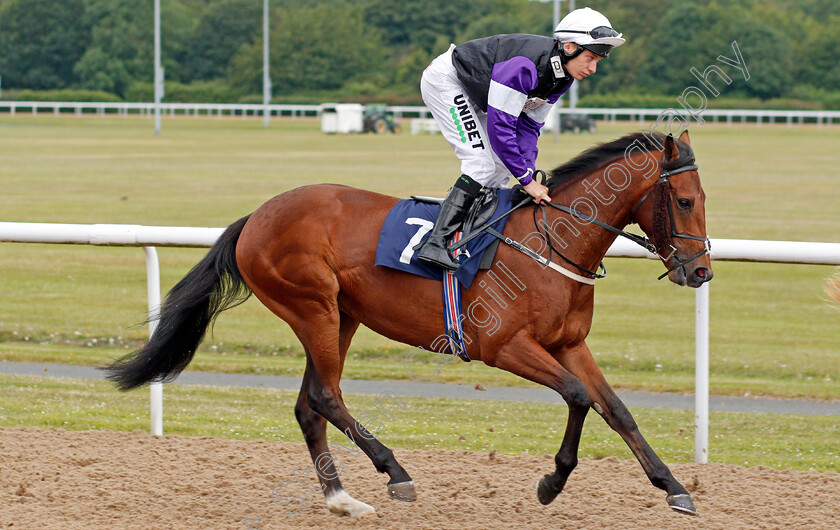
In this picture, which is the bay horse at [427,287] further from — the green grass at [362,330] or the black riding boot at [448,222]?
the green grass at [362,330]

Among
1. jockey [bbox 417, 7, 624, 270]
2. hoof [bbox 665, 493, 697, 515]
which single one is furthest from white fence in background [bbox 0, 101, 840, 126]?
hoof [bbox 665, 493, 697, 515]

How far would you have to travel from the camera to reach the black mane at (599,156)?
3908mm

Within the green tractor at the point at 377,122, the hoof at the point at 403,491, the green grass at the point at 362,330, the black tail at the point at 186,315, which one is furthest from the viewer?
the green tractor at the point at 377,122

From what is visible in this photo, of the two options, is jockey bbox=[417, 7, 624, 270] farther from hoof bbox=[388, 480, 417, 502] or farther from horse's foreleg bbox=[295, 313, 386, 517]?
hoof bbox=[388, 480, 417, 502]

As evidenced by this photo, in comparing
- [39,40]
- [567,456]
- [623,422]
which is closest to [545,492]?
[567,456]

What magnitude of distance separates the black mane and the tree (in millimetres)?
56595

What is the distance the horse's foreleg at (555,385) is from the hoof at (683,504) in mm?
382

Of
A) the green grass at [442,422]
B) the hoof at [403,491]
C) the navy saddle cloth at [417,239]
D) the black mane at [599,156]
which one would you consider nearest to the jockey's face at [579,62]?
the black mane at [599,156]

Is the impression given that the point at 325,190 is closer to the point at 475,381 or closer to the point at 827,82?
the point at 475,381

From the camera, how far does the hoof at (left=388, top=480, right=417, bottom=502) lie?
13.3 feet

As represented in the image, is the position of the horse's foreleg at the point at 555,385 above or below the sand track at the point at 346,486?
above

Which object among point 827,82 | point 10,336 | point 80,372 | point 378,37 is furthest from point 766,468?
point 378,37

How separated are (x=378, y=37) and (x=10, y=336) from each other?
188 ft

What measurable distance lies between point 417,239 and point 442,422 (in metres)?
1.91
